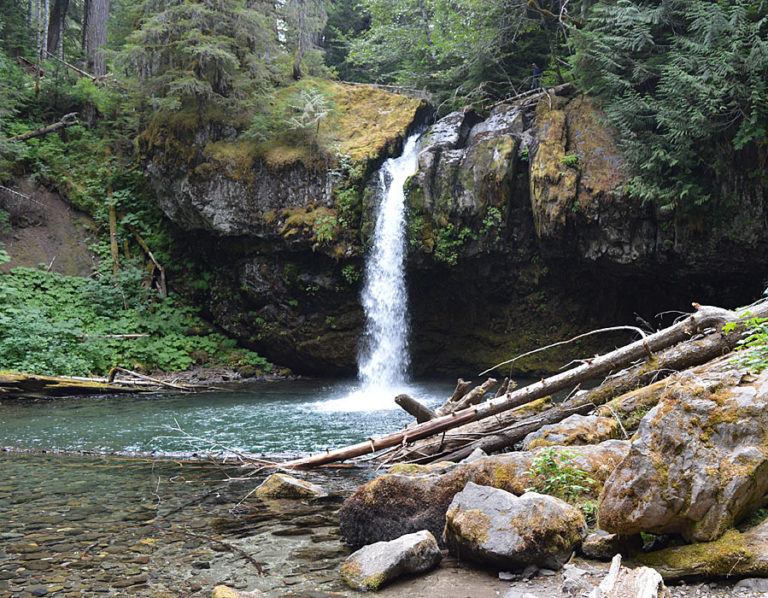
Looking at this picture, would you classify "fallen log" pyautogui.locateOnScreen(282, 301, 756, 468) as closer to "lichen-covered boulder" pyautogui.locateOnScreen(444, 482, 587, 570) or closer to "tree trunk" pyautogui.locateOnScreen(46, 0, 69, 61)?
"lichen-covered boulder" pyautogui.locateOnScreen(444, 482, 587, 570)

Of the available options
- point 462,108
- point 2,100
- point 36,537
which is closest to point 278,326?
point 462,108

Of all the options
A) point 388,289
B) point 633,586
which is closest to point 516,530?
point 633,586

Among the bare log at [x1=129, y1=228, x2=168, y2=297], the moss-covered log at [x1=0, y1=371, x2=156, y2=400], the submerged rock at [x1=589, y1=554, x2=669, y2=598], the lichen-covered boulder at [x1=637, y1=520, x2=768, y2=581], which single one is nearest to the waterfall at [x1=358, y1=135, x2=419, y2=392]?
the moss-covered log at [x1=0, y1=371, x2=156, y2=400]

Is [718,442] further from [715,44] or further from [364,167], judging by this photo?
[364,167]

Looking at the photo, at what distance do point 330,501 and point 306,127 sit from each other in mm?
11118

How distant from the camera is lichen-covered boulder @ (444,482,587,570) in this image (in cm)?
306

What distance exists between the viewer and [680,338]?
5246 millimetres

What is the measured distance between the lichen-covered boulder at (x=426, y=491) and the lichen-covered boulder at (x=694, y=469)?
40.4 inches

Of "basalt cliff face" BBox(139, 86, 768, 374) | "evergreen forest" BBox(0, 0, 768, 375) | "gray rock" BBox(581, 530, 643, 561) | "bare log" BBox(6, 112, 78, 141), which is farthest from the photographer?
"bare log" BBox(6, 112, 78, 141)

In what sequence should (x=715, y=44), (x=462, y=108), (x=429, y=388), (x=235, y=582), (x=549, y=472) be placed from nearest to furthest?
(x=235, y=582) < (x=549, y=472) < (x=715, y=44) < (x=429, y=388) < (x=462, y=108)

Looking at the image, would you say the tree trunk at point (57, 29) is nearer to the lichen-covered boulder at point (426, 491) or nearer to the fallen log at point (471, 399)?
the fallen log at point (471, 399)

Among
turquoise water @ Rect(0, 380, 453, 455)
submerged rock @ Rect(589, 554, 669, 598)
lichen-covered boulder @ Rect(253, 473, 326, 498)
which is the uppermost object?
submerged rock @ Rect(589, 554, 669, 598)

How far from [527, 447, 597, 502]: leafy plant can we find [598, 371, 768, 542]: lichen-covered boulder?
77 cm

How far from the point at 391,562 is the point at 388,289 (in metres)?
10.6
